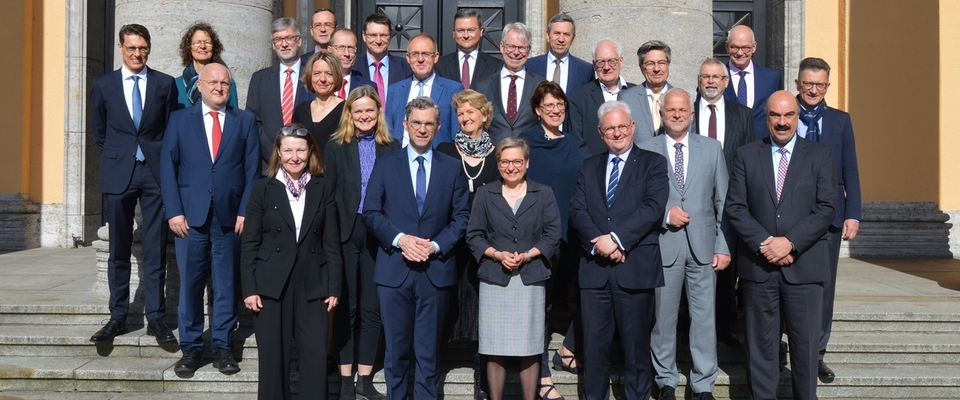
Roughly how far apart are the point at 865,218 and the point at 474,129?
7338 mm

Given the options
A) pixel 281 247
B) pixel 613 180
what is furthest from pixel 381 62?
pixel 613 180

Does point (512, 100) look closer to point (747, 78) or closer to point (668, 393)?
point (747, 78)

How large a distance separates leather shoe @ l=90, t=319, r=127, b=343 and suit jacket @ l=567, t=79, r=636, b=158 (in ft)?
10.4

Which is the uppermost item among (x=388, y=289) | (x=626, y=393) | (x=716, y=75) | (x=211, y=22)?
(x=211, y=22)

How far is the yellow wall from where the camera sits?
35.9 ft

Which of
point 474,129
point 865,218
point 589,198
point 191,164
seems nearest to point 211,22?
point 191,164

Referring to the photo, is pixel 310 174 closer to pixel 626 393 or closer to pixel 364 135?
pixel 364 135

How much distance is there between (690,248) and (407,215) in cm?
165

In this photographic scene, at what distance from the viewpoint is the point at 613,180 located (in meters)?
5.32

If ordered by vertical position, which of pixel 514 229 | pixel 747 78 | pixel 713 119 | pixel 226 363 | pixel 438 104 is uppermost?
pixel 747 78

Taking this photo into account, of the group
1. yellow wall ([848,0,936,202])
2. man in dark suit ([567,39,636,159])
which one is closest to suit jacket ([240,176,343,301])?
man in dark suit ([567,39,636,159])

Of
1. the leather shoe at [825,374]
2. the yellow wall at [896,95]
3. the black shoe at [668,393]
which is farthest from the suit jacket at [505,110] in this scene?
the yellow wall at [896,95]

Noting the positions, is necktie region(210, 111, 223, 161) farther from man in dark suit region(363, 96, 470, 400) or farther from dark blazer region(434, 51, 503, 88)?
dark blazer region(434, 51, 503, 88)

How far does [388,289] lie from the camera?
5.32 m
